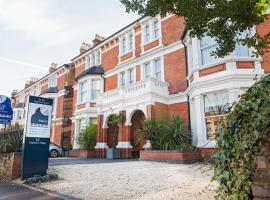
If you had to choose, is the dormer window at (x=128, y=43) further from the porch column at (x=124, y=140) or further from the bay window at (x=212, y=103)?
the bay window at (x=212, y=103)

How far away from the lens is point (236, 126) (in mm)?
2482

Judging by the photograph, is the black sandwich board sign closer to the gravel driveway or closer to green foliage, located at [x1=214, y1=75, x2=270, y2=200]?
the gravel driveway

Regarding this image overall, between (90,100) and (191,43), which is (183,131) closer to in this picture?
(191,43)

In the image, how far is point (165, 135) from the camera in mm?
12797

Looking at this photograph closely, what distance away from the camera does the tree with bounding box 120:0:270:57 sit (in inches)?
223

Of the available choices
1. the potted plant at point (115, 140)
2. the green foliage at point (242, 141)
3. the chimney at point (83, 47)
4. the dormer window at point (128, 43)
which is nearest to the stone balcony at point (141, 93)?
the potted plant at point (115, 140)

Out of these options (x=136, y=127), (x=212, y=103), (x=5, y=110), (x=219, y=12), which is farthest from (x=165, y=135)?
(x=219, y=12)

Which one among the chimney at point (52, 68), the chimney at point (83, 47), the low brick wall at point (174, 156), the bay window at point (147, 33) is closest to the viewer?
the low brick wall at point (174, 156)

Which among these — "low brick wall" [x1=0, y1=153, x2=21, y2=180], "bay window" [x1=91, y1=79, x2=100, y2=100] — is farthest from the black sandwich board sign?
"bay window" [x1=91, y1=79, x2=100, y2=100]

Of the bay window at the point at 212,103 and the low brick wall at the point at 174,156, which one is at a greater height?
the bay window at the point at 212,103

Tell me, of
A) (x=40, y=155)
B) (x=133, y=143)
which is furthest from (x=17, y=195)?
(x=133, y=143)

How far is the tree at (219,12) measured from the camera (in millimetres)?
5656

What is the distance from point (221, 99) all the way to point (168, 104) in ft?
14.5

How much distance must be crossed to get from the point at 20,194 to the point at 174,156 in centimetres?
734
